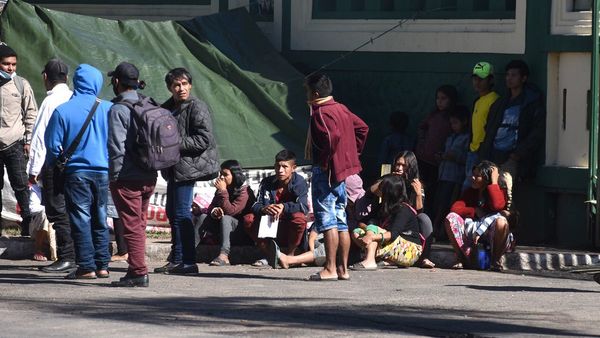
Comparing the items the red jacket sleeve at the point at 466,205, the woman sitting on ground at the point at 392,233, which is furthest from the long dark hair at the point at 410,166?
the red jacket sleeve at the point at 466,205

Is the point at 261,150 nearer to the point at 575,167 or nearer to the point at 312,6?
the point at 312,6

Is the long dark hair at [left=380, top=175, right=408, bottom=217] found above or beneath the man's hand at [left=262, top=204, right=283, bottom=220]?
above

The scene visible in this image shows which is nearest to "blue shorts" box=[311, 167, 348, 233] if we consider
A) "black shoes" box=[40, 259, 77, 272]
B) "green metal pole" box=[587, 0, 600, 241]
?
"black shoes" box=[40, 259, 77, 272]

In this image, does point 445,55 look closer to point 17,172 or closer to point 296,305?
point 17,172

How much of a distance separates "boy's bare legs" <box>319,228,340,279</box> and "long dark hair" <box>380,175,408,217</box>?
1625 millimetres

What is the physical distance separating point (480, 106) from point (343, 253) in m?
3.36

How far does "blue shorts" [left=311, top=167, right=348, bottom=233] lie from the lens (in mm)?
12008

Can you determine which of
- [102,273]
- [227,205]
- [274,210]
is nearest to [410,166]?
[274,210]

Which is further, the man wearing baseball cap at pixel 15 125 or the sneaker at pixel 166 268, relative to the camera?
the man wearing baseball cap at pixel 15 125

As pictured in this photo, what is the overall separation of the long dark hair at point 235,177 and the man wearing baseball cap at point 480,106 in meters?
2.27

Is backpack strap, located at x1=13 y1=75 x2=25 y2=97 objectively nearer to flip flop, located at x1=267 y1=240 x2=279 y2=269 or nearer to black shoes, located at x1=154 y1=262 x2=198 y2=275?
black shoes, located at x1=154 y1=262 x2=198 y2=275

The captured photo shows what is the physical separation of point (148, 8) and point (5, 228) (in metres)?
4.00

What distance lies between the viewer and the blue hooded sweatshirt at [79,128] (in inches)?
458

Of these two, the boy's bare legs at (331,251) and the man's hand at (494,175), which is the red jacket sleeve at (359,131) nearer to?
the boy's bare legs at (331,251)
